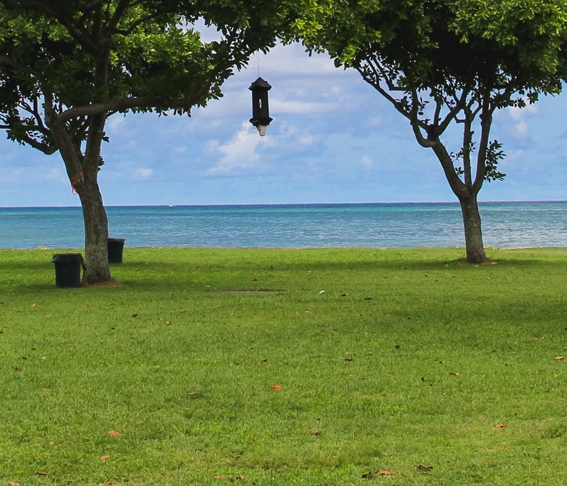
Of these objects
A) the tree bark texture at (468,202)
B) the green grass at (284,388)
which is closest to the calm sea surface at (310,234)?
the tree bark texture at (468,202)

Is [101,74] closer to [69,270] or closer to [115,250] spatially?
[69,270]

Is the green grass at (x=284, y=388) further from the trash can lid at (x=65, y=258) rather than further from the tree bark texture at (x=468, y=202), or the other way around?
the tree bark texture at (x=468, y=202)

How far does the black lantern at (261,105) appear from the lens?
19391mm

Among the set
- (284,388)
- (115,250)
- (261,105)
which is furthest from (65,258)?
(284,388)

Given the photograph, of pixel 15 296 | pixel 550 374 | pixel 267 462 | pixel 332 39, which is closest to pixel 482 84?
pixel 332 39

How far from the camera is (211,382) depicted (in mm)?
9047

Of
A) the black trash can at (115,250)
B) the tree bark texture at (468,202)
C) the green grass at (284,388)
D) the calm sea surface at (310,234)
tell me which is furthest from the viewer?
the calm sea surface at (310,234)

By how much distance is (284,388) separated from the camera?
875 cm

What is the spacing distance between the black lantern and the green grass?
4.04m

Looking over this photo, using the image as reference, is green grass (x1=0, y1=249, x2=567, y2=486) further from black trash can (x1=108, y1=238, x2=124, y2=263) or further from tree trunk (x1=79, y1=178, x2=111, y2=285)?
black trash can (x1=108, y1=238, x2=124, y2=263)

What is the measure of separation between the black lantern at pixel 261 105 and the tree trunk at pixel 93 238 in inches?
151

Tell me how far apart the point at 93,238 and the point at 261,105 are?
4.55m

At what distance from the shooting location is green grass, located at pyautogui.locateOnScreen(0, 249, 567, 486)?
635 centimetres

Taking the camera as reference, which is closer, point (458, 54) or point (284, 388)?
point (284, 388)
